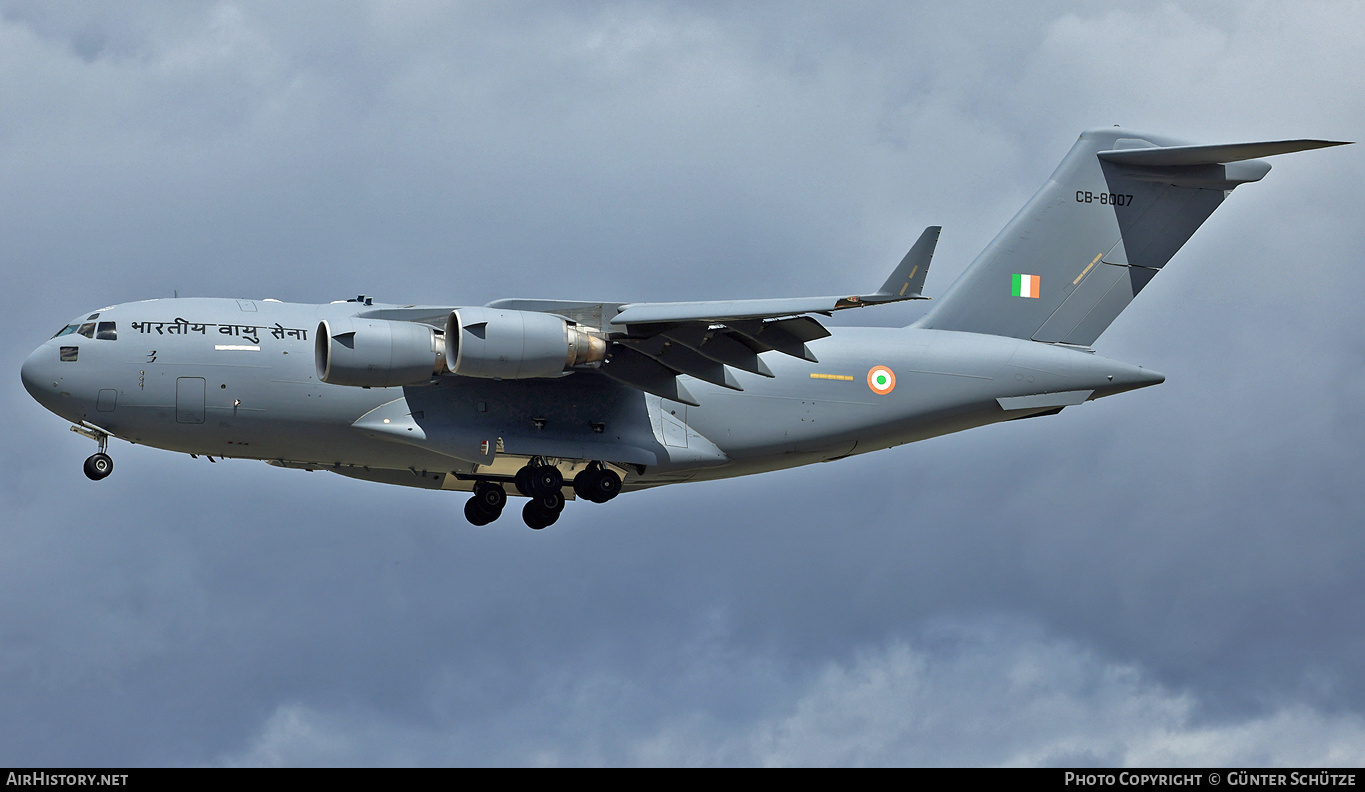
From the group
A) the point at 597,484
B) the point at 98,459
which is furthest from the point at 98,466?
the point at 597,484

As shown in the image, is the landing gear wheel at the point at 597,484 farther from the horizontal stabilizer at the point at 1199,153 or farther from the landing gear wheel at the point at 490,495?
the horizontal stabilizer at the point at 1199,153

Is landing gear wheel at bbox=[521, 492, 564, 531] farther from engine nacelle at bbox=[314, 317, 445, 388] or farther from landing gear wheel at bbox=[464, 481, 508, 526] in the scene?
engine nacelle at bbox=[314, 317, 445, 388]

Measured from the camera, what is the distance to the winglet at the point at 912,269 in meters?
16.1

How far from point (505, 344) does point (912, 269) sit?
4.07 metres

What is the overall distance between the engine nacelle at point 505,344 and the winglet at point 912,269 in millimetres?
3332

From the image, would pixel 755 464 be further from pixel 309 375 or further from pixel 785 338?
pixel 309 375

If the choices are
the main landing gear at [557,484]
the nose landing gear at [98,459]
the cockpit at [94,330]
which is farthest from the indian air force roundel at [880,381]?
the nose landing gear at [98,459]

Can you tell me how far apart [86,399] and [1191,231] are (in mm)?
13174

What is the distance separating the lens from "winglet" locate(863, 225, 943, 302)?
16094mm

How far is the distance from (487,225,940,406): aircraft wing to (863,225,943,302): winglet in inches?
16.8

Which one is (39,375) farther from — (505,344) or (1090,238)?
(1090,238)

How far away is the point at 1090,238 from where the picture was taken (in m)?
21.5

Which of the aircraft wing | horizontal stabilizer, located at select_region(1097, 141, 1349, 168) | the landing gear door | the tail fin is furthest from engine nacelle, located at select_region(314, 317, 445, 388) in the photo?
horizontal stabilizer, located at select_region(1097, 141, 1349, 168)

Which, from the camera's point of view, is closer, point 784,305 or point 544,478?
point 784,305
